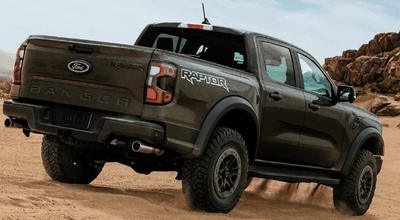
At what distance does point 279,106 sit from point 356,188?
2101 millimetres

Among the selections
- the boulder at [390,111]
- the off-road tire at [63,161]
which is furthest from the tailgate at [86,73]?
the boulder at [390,111]

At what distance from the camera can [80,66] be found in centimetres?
466

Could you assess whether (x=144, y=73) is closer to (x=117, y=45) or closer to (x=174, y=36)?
(x=117, y=45)

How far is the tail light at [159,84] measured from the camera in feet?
14.5

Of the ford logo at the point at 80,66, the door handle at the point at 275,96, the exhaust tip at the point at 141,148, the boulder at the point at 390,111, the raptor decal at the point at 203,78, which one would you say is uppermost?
the raptor decal at the point at 203,78

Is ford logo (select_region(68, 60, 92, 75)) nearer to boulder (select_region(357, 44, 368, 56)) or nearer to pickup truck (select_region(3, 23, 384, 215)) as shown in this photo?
pickup truck (select_region(3, 23, 384, 215))

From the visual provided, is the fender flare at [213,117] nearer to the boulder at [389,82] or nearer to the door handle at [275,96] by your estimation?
the door handle at [275,96]

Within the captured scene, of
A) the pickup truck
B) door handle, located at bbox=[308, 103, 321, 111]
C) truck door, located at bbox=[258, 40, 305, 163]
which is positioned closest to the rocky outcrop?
door handle, located at bbox=[308, 103, 321, 111]

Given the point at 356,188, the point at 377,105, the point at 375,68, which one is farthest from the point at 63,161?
the point at 375,68

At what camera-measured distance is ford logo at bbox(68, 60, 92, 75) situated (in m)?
4.62

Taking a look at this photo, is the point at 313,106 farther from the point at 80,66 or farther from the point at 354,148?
the point at 80,66

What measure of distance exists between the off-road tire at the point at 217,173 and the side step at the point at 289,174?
41 centimetres

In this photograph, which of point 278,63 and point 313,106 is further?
point 313,106

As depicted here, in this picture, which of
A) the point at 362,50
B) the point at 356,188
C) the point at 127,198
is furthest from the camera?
the point at 362,50
